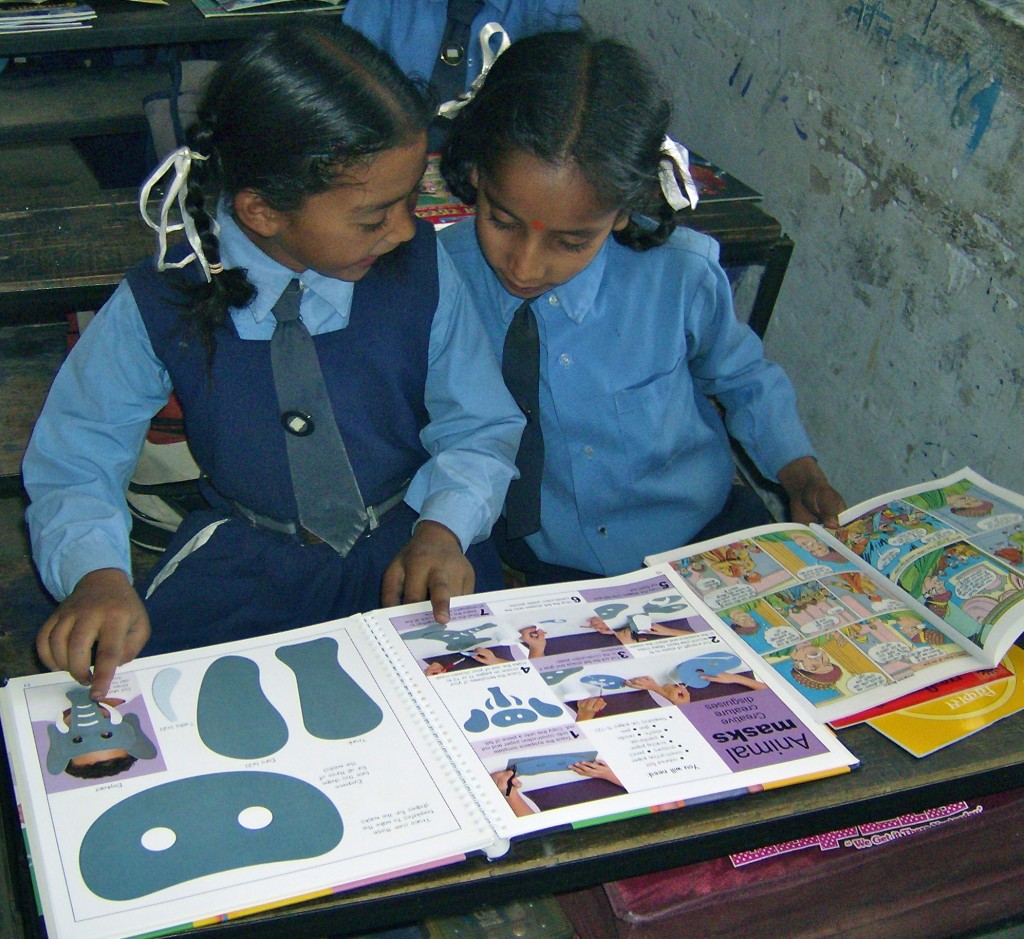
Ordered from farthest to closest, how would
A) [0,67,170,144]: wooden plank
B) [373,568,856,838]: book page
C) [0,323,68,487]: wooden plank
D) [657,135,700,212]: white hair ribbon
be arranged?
[0,67,170,144]: wooden plank, [0,323,68,487]: wooden plank, [657,135,700,212]: white hair ribbon, [373,568,856,838]: book page

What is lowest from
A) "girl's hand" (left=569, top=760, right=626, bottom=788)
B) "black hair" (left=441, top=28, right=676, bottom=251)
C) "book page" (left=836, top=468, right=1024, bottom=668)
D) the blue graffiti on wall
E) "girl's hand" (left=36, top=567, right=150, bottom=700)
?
"girl's hand" (left=36, top=567, right=150, bottom=700)

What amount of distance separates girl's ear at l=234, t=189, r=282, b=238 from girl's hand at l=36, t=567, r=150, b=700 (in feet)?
1.37

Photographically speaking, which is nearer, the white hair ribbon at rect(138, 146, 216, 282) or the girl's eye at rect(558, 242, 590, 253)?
the white hair ribbon at rect(138, 146, 216, 282)

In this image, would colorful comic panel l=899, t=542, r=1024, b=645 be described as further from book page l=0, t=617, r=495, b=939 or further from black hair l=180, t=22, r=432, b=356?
black hair l=180, t=22, r=432, b=356

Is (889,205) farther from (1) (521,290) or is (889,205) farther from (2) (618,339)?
(1) (521,290)

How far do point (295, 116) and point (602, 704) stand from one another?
670 mm

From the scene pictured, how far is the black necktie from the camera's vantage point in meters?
1.46

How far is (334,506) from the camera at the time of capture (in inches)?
52.0

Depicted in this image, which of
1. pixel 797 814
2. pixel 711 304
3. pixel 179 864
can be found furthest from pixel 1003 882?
pixel 179 864

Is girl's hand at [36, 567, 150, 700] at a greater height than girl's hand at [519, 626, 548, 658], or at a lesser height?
lesser

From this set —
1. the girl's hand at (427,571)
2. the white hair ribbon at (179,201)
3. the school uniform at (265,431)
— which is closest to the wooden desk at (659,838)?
the girl's hand at (427,571)

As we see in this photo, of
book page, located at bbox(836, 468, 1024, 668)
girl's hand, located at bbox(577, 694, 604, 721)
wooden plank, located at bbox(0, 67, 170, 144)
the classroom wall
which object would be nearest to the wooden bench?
the classroom wall

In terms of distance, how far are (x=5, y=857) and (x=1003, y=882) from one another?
1.18 meters

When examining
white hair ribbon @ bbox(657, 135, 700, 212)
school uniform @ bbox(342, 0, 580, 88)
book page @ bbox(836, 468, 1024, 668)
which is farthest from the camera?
school uniform @ bbox(342, 0, 580, 88)
